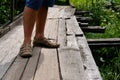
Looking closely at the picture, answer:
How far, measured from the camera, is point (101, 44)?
5246 millimetres

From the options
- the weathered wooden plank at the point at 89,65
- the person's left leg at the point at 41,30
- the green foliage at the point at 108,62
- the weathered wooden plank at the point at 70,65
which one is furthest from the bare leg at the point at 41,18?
the green foliage at the point at 108,62

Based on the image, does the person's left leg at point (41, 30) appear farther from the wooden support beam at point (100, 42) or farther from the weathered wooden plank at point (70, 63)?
the wooden support beam at point (100, 42)

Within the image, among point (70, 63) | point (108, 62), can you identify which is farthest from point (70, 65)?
point (108, 62)

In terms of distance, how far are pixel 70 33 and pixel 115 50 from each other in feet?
6.56

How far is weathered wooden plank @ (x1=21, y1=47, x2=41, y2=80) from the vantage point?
2.40 metres

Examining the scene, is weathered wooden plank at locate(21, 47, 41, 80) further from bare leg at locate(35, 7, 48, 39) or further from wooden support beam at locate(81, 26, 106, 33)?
wooden support beam at locate(81, 26, 106, 33)

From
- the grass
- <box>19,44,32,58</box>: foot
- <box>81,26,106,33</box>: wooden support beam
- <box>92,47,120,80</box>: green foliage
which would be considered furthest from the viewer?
<box>81,26,106,33</box>: wooden support beam

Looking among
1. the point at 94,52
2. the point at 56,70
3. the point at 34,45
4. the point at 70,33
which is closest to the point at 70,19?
the point at 94,52

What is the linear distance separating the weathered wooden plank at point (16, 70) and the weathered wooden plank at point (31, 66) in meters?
0.04

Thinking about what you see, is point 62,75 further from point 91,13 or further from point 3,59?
point 91,13

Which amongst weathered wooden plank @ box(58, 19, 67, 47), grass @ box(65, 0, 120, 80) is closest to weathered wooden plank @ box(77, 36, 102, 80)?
weathered wooden plank @ box(58, 19, 67, 47)

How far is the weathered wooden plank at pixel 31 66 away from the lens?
240cm

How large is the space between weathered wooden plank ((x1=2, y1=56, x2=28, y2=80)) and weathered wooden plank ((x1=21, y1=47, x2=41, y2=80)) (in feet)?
0.12

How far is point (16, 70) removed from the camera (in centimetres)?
255
